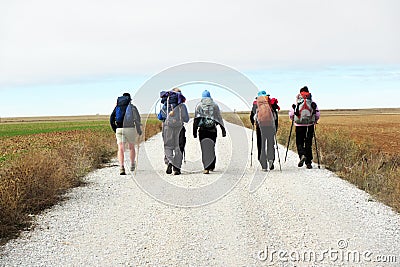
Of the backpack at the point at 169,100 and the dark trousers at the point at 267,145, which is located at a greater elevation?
the backpack at the point at 169,100

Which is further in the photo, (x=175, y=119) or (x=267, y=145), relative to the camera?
(x=267, y=145)

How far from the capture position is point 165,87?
1290 cm

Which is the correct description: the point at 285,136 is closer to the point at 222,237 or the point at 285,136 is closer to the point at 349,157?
the point at 349,157

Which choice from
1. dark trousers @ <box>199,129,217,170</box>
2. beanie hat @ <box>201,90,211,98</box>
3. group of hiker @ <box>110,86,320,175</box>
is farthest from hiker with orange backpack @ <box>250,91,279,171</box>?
beanie hat @ <box>201,90,211,98</box>

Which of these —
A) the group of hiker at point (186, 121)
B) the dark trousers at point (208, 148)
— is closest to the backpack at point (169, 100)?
the group of hiker at point (186, 121)

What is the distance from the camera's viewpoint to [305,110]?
1469cm

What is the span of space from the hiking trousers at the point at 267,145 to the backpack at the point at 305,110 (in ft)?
3.02

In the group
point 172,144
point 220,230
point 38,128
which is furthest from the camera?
point 38,128

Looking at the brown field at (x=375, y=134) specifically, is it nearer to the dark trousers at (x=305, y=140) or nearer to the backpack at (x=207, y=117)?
the dark trousers at (x=305, y=140)

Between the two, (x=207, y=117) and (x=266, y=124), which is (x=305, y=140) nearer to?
(x=266, y=124)

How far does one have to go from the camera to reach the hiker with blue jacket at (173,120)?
13930mm

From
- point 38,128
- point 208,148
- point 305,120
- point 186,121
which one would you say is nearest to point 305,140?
point 305,120

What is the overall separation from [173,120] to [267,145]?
2.72 metres

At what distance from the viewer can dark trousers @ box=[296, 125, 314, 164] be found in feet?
48.4
